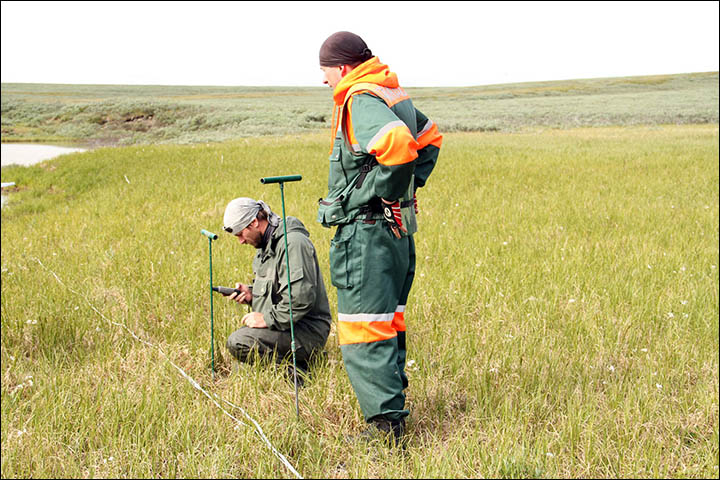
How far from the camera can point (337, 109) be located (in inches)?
129

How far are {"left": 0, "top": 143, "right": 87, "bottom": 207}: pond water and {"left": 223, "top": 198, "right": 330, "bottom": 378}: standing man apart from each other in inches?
852

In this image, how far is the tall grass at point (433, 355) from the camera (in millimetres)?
3191

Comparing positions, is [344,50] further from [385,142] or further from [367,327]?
[367,327]

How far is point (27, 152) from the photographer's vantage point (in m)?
25.5

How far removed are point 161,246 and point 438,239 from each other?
12.8ft

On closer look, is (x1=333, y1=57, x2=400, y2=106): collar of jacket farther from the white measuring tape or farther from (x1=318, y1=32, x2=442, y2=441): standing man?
the white measuring tape

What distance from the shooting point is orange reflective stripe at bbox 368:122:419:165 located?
2.84 metres

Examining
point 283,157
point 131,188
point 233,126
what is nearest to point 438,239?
point 131,188

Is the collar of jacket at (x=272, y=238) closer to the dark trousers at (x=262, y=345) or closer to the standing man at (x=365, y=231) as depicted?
the dark trousers at (x=262, y=345)

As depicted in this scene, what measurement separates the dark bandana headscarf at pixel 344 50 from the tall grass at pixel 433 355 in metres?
2.14

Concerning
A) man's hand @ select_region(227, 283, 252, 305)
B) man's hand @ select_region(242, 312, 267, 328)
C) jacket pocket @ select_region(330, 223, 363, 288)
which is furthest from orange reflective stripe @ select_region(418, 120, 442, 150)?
man's hand @ select_region(227, 283, 252, 305)

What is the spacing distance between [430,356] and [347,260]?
1.61m

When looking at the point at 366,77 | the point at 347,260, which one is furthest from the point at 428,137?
the point at 347,260

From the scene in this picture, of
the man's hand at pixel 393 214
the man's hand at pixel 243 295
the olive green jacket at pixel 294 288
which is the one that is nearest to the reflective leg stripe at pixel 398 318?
the man's hand at pixel 393 214
